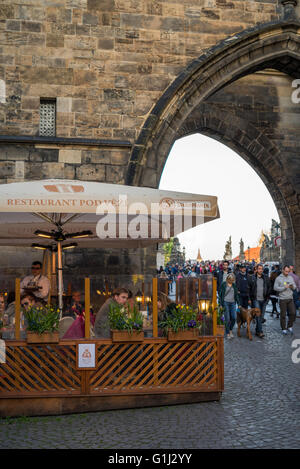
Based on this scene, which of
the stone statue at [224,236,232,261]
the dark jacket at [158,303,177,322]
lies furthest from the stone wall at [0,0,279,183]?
the stone statue at [224,236,232,261]

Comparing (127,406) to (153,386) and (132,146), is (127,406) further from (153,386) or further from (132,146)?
(132,146)

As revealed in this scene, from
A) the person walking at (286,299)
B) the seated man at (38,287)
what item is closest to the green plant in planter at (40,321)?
the seated man at (38,287)

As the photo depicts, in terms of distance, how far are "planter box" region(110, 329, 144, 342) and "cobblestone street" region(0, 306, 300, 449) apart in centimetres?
80

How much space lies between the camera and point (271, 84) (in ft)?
65.5

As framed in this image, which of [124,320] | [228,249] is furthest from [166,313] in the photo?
[228,249]

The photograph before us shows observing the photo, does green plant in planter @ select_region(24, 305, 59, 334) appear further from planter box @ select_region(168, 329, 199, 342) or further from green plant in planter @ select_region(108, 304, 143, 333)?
planter box @ select_region(168, 329, 199, 342)

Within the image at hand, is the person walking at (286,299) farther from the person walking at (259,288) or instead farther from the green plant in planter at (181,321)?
the green plant in planter at (181,321)

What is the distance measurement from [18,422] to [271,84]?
1753cm

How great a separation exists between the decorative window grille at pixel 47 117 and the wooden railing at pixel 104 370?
665cm

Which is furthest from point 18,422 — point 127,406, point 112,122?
point 112,122

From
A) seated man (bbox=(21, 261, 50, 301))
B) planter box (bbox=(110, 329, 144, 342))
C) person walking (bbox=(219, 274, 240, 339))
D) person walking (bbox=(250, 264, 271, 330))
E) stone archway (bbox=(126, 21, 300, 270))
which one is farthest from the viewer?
person walking (bbox=(250, 264, 271, 330))

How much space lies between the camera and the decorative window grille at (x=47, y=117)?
11.6 meters

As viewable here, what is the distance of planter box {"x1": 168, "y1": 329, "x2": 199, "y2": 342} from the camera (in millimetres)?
6133

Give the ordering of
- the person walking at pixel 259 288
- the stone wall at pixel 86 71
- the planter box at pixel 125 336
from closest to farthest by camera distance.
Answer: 1. the planter box at pixel 125 336
2. the stone wall at pixel 86 71
3. the person walking at pixel 259 288
